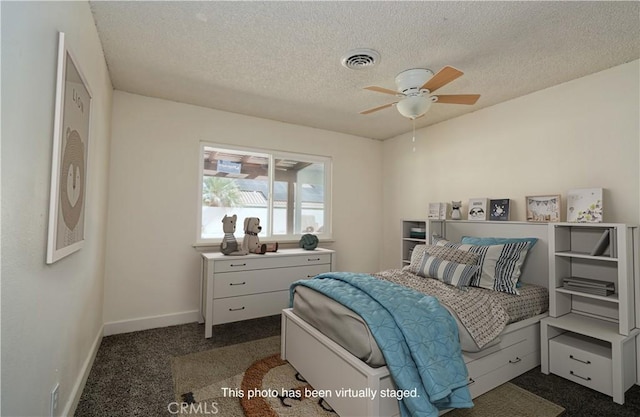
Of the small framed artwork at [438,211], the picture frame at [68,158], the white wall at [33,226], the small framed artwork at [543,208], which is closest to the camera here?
the white wall at [33,226]

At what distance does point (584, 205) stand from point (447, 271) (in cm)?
123

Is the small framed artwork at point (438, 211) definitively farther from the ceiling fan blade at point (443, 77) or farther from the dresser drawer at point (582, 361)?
the ceiling fan blade at point (443, 77)

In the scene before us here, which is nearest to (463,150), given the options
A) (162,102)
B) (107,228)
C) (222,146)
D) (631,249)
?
(631,249)

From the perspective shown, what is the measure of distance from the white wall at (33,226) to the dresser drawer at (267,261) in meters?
1.33

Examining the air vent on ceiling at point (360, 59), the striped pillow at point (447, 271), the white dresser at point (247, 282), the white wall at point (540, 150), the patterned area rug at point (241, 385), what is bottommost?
the patterned area rug at point (241, 385)

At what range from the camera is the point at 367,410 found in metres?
1.54

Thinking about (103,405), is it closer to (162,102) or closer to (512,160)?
(162,102)

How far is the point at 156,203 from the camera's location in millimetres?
3191

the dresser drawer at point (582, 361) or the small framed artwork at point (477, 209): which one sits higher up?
the small framed artwork at point (477, 209)

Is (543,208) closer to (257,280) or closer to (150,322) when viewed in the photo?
(257,280)

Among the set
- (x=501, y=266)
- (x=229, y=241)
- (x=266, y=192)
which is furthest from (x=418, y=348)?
(x=266, y=192)

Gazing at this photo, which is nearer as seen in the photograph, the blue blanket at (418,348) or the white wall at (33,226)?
the white wall at (33,226)

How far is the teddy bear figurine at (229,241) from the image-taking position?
3.15 metres

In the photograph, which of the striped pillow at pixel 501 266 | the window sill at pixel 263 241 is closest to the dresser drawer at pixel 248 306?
the window sill at pixel 263 241
